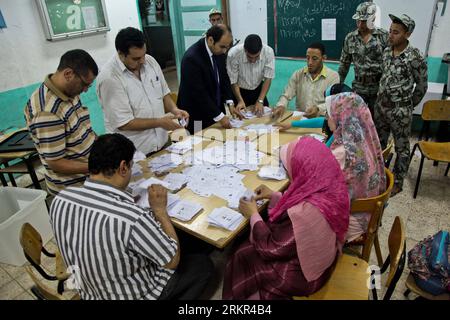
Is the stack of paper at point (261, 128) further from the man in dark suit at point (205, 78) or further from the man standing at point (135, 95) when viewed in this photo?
the man standing at point (135, 95)

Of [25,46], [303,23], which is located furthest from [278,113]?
[25,46]

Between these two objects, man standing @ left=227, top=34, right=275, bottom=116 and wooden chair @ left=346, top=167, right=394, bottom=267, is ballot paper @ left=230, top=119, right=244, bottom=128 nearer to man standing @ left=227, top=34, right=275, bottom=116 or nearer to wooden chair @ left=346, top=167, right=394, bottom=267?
man standing @ left=227, top=34, right=275, bottom=116

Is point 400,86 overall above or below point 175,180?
above

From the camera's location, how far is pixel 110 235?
1325mm

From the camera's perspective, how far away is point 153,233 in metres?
1.42

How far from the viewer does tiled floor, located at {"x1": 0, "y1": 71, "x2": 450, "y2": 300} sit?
94.8 inches

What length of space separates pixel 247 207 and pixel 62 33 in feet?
12.2

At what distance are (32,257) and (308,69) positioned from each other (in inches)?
115

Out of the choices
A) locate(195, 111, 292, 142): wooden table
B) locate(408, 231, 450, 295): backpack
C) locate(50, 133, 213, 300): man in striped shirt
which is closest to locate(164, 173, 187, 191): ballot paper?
locate(50, 133, 213, 300): man in striped shirt

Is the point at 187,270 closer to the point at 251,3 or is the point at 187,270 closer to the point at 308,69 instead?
the point at 308,69

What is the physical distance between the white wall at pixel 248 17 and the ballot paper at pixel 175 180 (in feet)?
12.3

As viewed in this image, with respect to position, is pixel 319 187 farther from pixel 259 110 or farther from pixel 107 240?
pixel 259 110

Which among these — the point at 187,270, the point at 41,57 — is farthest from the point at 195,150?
the point at 41,57

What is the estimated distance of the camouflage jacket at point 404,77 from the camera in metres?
2.83
